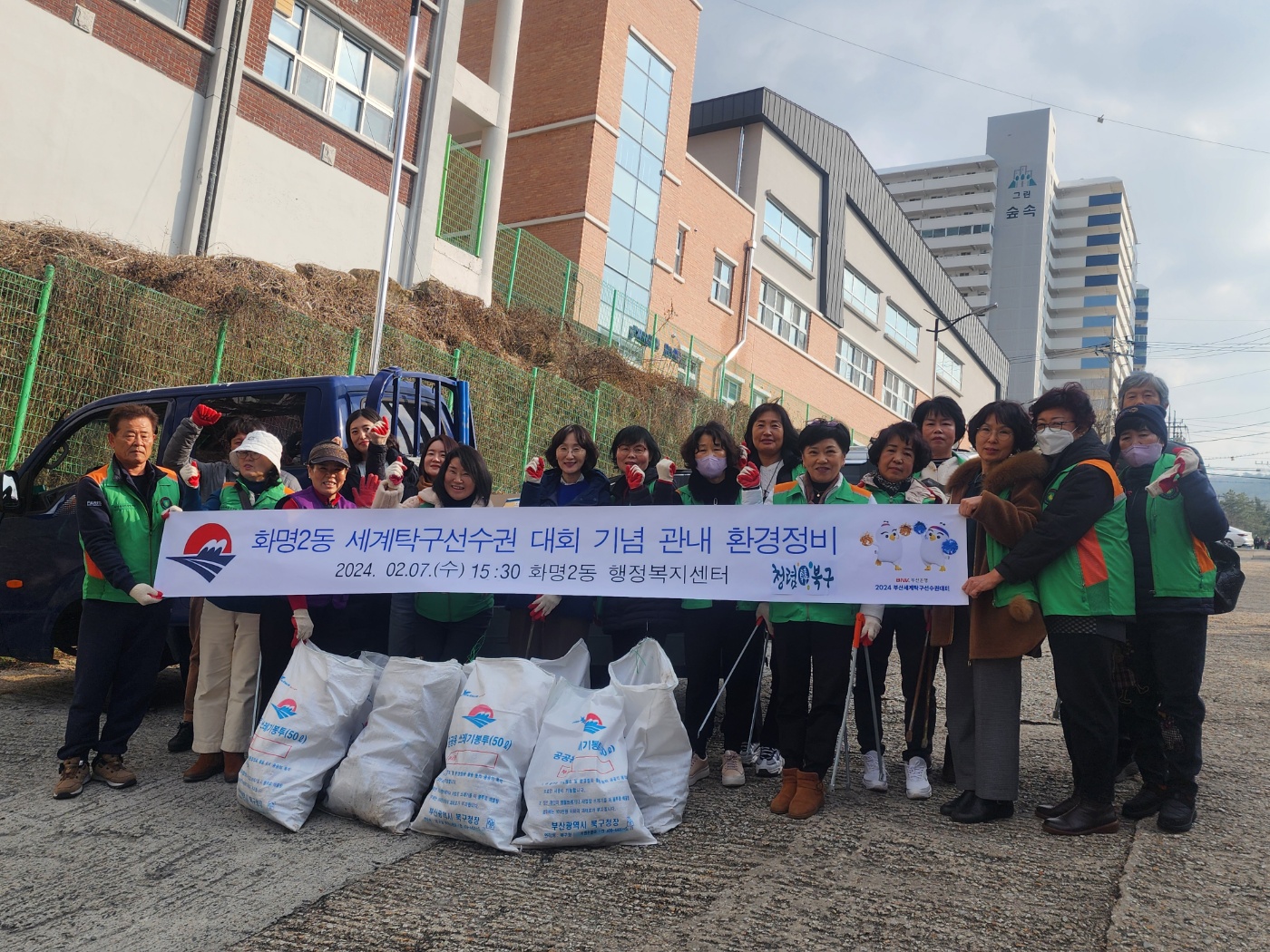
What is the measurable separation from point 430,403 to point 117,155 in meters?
8.80

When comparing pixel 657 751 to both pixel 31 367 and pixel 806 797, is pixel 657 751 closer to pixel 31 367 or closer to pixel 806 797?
pixel 806 797

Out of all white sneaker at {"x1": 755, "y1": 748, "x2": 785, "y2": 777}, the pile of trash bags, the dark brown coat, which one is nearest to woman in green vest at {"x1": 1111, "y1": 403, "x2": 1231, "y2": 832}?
the dark brown coat

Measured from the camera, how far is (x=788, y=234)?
102 feet

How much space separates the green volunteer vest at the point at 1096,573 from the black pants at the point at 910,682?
799 mm

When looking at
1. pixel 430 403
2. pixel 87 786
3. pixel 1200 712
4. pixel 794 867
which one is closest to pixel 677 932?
pixel 794 867

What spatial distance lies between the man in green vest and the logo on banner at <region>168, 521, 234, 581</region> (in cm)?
16

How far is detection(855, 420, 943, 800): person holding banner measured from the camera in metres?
4.39

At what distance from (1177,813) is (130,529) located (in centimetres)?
473

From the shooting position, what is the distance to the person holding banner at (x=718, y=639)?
14.9 feet

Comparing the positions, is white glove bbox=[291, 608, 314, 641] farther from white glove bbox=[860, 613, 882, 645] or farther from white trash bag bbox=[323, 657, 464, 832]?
white glove bbox=[860, 613, 882, 645]

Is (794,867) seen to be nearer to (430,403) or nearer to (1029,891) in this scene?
(1029,891)

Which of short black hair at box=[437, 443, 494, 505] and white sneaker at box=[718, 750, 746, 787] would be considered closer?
white sneaker at box=[718, 750, 746, 787]

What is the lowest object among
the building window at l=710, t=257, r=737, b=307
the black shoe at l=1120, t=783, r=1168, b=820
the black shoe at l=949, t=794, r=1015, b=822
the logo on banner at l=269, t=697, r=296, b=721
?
the black shoe at l=949, t=794, r=1015, b=822

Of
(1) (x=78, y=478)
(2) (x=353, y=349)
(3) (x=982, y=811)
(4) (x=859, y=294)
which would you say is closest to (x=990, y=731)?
(3) (x=982, y=811)
